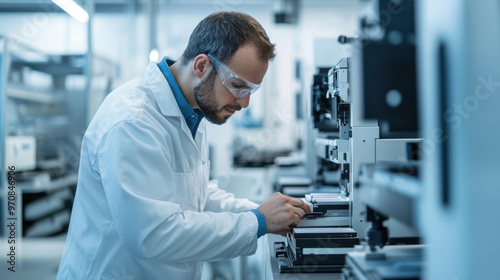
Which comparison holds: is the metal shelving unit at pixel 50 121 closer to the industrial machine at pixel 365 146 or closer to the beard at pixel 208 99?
the beard at pixel 208 99

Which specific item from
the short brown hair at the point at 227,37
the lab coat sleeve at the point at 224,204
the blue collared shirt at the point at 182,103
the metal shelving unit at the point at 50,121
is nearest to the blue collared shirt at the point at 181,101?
the blue collared shirt at the point at 182,103

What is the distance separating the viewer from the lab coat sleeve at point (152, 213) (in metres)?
1.03

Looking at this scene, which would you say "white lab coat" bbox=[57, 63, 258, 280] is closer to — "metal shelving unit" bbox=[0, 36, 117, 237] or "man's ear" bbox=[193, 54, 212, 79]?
"man's ear" bbox=[193, 54, 212, 79]

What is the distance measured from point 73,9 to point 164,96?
1352 millimetres

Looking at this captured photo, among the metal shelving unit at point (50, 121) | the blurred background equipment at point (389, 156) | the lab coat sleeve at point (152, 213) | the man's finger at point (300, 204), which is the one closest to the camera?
the blurred background equipment at point (389, 156)

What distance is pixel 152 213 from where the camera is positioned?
103 centimetres

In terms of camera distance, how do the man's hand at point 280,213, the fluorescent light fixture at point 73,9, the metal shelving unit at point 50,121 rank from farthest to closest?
the metal shelving unit at point 50,121 → the fluorescent light fixture at point 73,9 → the man's hand at point 280,213

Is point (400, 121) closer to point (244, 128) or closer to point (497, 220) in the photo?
point (497, 220)

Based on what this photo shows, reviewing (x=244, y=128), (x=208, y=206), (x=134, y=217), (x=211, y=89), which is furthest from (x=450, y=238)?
(x=244, y=128)

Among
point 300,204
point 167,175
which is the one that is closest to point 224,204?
point 300,204

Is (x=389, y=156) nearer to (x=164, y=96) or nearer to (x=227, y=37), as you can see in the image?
(x=227, y=37)

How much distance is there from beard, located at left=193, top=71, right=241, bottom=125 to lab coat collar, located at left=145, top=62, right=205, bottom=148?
0.28 feet

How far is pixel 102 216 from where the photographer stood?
1.22 meters

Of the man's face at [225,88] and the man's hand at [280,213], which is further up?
the man's face at [225,88]
